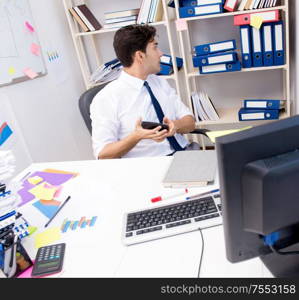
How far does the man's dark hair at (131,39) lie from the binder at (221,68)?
0.73m

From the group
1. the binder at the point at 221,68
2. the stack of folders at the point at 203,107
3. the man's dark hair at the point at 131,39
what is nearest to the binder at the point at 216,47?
the binder at the point at 221,68

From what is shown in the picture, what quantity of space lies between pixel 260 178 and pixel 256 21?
1.86 metres

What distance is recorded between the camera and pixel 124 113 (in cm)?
172

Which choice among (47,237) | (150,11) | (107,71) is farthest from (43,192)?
(150,11)

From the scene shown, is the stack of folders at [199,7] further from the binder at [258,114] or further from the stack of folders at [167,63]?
the binder at [258,114]

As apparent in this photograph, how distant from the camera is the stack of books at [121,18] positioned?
2.36 meters

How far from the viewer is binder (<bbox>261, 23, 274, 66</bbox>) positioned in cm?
206

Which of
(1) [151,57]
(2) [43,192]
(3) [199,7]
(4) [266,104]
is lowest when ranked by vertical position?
(4) [266,104]

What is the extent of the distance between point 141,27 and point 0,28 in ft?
3.19

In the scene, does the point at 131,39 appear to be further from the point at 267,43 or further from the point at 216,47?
the point at 267,43

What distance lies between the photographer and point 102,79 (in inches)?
106
